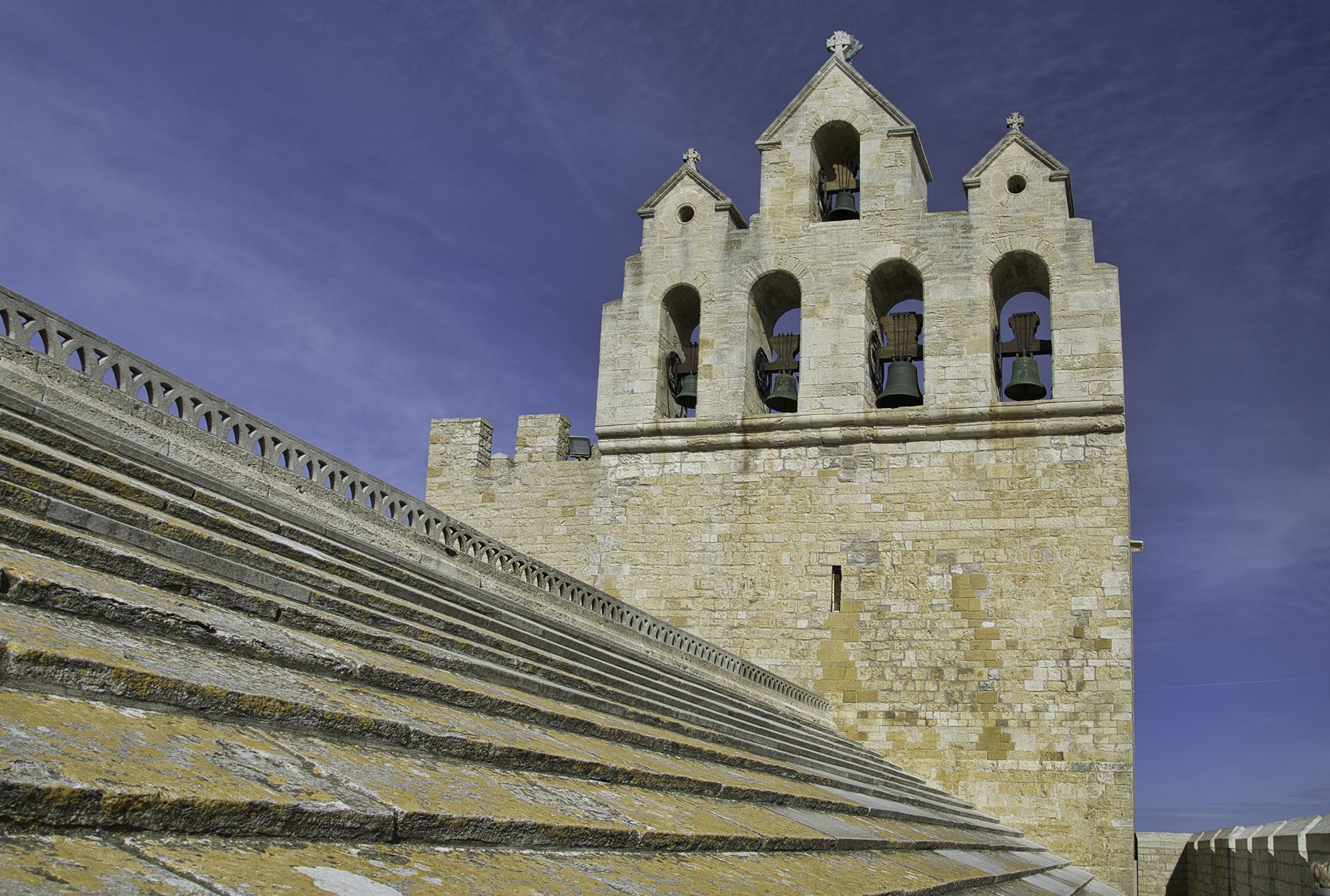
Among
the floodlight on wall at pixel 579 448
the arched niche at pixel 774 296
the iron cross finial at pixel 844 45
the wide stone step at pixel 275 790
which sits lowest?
the wide stone step at pixel 275 790

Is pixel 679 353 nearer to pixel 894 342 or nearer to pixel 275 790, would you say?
pixel 894 342

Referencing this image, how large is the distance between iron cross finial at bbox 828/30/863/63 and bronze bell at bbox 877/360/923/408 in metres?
5.10

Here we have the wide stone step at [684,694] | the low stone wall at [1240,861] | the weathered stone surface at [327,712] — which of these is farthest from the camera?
the low stone wall at [1240,861]

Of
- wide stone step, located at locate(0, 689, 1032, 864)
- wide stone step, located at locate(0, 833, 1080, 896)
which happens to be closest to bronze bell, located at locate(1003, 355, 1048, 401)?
wide stone step, located at locate(0, 833, 1080, 896)

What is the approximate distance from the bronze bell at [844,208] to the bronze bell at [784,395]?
2558 mm

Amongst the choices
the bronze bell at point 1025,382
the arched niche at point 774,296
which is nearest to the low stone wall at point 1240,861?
the bronze bell at point 1025,382

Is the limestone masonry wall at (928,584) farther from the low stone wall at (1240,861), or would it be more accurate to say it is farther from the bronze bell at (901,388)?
the low stone wall at (1240,861)

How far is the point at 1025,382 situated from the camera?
14.9 meters

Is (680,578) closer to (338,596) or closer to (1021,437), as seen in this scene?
(1021,437)

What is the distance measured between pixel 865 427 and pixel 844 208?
354 centimetres

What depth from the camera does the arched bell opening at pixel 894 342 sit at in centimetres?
1527

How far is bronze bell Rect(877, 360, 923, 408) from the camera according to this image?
15.2 m

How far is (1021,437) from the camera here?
1438cm

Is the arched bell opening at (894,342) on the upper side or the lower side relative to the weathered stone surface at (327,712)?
upper
